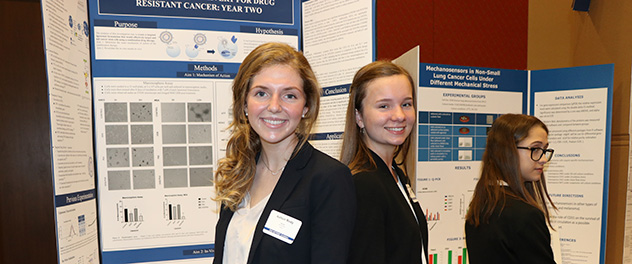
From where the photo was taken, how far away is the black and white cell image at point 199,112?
2654 millimetres

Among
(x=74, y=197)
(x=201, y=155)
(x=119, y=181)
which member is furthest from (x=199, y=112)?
(x=74, y=197)

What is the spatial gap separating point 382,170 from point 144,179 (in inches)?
69.5

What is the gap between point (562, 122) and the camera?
3.04 metres

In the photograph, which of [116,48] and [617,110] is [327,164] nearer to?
[116,48]

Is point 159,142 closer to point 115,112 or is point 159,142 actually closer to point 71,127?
point 115,112

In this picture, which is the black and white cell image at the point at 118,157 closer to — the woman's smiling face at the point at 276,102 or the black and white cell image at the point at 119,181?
the black and white cell image at the point at 119,181

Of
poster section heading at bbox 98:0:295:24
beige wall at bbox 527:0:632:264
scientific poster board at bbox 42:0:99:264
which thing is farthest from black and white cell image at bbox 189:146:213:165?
beige wall at bbox 527:0:632:264

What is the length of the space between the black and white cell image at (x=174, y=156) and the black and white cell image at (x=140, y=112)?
0.77ft

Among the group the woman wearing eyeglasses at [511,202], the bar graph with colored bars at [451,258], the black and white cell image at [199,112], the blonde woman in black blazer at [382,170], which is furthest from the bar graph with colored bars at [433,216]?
the black and white cell image at [199,112]

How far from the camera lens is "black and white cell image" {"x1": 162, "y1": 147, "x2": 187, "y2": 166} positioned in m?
2.62

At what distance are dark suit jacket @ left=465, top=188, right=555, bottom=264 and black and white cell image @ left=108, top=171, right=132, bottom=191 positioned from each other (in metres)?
2.14

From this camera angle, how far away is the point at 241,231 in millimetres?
1312

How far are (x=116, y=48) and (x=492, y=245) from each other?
97.9 inches

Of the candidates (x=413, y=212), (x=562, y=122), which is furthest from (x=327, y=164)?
(x=562, y=122)
